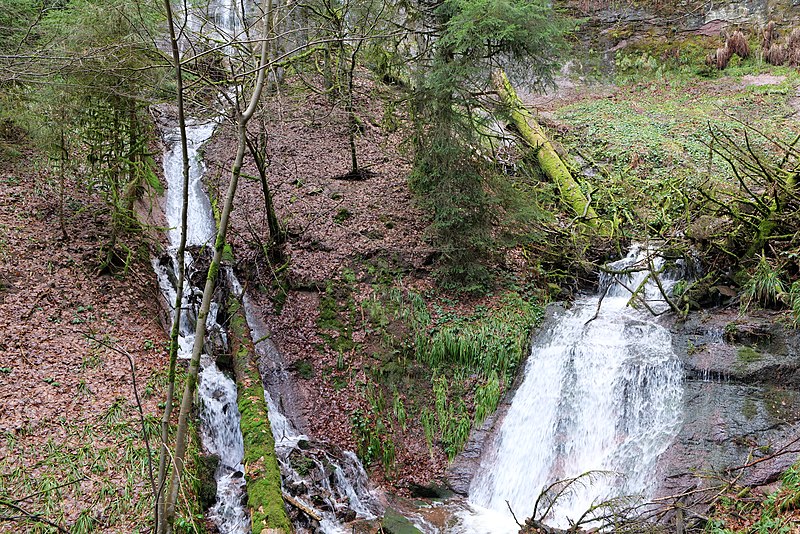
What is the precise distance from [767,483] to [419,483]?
4233mm

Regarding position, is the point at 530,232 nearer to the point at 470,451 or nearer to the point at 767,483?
the point at 470,451

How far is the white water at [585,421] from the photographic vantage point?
6.89m

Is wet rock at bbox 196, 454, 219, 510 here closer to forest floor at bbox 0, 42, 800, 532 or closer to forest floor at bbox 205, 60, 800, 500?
forest floor at bbox 0, 42, 800, 532

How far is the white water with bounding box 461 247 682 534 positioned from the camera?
689 centimetres

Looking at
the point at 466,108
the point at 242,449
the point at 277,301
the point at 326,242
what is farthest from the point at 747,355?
the point at 277,301

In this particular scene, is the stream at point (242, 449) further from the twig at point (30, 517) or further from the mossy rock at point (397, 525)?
the twig at point (30, 517)

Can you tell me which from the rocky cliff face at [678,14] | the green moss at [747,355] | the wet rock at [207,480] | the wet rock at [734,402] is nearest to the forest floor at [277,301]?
the wet rock at [207,480]

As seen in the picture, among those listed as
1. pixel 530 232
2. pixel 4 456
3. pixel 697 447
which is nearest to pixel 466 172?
pixel 530 232

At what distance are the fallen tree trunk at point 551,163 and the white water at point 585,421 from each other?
2809 mm

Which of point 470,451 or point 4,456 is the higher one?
point 4,456

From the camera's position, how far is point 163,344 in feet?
27.2

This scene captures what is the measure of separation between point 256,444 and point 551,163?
9258 millimetres

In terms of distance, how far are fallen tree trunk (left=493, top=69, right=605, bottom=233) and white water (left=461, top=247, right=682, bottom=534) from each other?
281 cm

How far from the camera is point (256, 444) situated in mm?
6777
